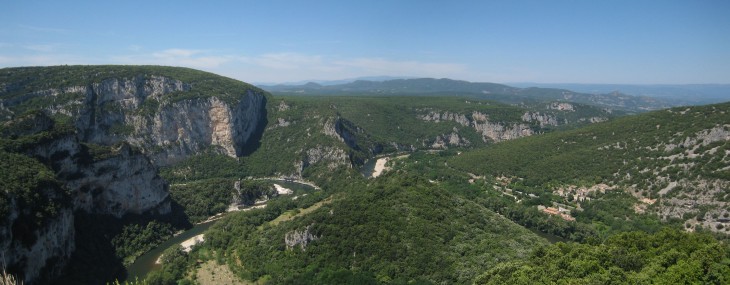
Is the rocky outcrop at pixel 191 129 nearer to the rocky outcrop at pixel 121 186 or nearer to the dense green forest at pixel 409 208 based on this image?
the dense green forest at pixel 409 208

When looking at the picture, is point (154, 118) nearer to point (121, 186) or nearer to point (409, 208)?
point (121, 186)

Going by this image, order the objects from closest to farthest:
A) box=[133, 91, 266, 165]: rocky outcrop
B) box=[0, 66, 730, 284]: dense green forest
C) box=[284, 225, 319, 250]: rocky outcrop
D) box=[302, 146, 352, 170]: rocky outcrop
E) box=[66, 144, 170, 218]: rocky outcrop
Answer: box=[0, 66, 730, 284]: dense green forest → box=[284, 225, 319, 250]: rocky outcrop → box=[66, 144, 170, 218]: rocky outcrop → box=[133, 91, 266, 165]: rocky outcrop → box=[302, 146, 352, 170]: rocky outcrop

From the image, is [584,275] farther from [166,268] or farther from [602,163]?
[602,163]

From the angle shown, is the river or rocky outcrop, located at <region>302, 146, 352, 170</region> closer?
the river

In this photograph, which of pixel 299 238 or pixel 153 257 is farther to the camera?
pixel 153 257

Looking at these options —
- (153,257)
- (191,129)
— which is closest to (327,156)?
(191,129)

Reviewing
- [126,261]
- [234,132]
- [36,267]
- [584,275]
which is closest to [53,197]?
[36,267]

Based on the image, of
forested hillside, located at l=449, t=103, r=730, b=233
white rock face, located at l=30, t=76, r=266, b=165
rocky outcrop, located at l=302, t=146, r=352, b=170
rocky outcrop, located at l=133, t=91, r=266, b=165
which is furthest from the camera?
rocky outcrop, located at l=302, t=146, r=352, b=170

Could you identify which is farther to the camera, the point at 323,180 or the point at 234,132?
the point at 234,132

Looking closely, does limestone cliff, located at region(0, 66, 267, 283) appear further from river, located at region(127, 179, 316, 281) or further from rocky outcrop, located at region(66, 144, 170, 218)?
river, located at region(127, 179, 316, 281)

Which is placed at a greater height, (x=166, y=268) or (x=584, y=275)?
(x=584, y=275)

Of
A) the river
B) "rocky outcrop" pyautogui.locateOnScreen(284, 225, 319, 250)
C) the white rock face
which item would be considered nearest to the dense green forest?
"rocky outcrop" pyautogui.locateOnScreen(284, 225, 319, 250)
